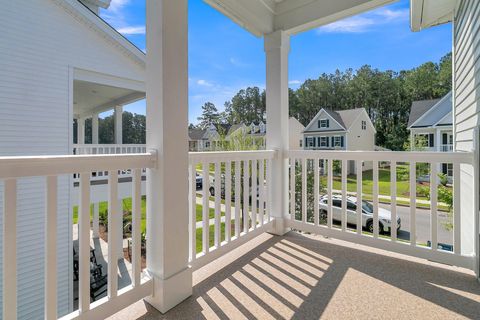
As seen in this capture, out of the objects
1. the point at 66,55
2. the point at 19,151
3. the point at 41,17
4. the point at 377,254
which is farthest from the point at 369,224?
the point at 41,17

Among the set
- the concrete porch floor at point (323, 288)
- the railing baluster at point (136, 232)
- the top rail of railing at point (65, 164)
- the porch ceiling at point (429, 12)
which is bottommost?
the concrete porch floor at point (323, 288)

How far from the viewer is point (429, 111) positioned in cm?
301

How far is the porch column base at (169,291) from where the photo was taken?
4.99ft

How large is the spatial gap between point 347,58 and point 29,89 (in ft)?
18.9

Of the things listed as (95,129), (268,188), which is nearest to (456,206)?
(268,188)

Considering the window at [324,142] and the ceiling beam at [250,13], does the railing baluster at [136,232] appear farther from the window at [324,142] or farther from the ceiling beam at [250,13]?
the window at [324,142]

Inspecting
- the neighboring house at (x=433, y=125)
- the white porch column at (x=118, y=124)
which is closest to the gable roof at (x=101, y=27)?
the white porch column at (x=118, y=124)

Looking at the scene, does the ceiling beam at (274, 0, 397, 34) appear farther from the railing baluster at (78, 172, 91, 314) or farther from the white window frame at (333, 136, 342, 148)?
the railing baluster at (78, 172, 91, 314)

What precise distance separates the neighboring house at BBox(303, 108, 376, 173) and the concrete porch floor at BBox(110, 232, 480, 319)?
1041 mm

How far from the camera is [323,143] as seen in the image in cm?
328

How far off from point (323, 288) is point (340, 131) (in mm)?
2095

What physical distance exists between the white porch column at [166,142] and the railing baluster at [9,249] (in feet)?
2.13

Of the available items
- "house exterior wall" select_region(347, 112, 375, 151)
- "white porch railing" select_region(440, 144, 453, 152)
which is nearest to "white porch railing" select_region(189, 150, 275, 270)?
"house exterior wall" select_region(347, 112, 375, 151)

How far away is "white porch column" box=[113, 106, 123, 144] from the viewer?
24.4ft
